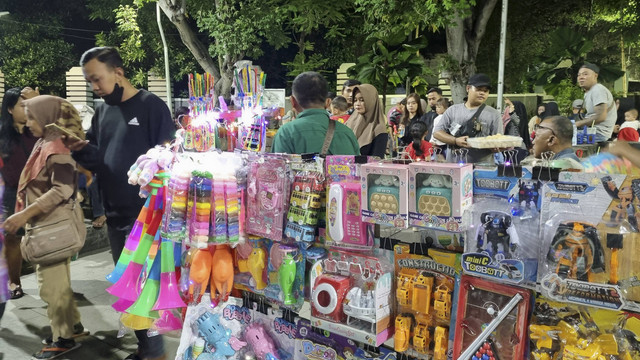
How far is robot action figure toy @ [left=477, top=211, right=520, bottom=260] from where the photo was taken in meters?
1.56

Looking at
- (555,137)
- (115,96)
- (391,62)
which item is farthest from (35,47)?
(555,137)

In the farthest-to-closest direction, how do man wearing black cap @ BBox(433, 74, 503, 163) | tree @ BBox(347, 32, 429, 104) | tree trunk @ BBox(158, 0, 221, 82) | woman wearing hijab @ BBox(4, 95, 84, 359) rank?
tree trunk @ BBox(158, 0, 221, 82), tree @ BBox(347, 32, 429, 104), man wearing black cap @ BBox(433, 74, 503, 163), woman wearing hijab @ BBox(4, 95, 84, 359)

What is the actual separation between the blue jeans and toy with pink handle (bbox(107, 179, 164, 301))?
58cm

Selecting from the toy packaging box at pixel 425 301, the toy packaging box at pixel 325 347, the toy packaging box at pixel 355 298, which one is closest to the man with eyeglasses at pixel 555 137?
the toy packaging box at pixel 425 301

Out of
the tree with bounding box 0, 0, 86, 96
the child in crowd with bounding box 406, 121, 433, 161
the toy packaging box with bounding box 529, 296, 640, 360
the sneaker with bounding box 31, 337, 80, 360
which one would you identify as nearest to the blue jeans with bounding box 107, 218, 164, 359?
the sneaker with bounding box 31, 337, 80, 360

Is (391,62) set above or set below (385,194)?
above

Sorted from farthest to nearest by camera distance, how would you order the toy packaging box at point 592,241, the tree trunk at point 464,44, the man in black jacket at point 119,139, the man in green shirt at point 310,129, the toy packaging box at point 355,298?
the tree trunk at point 464,44 → the man in black jacket at point 119,139 → the man in green shirt at point 310,129 → the toy packaging box at point 355,298 → the toy packaging box at point 592,241

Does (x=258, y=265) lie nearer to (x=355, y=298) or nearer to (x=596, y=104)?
A: (x=355, y=298)

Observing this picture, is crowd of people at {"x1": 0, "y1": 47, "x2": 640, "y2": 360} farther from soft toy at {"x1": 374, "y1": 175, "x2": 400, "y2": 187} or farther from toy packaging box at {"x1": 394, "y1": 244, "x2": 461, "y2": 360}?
toy packaging box at {"x1": 394, "y1": 244, "x2": 461, "y2": 360}

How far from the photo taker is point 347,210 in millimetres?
1925

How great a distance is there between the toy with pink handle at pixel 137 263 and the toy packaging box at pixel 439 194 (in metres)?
1.40

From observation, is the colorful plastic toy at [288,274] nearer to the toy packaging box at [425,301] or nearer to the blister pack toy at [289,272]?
the blister pack toy at [289,272]

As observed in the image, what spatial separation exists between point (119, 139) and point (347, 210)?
185 cm

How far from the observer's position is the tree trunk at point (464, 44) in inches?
435
